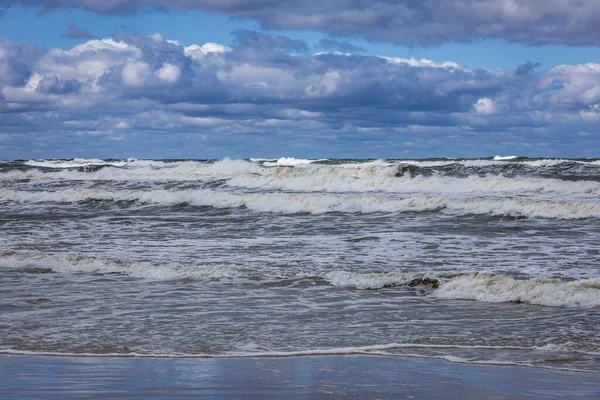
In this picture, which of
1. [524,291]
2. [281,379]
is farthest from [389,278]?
[281,379]

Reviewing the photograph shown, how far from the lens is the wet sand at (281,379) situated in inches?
193

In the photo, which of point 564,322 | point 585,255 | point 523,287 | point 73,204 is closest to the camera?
point 564,322

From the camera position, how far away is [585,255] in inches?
515

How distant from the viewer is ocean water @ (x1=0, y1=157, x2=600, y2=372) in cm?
716

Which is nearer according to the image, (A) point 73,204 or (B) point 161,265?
(B) point 161,265

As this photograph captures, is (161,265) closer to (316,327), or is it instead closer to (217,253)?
(217,253)

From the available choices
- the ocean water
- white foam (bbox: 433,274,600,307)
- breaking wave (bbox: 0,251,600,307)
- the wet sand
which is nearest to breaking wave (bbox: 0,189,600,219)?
the ocean water

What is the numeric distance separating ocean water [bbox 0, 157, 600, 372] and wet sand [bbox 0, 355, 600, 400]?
418 millimetres

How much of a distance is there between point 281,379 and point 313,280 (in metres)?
5.44

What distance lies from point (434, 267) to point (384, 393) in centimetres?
724

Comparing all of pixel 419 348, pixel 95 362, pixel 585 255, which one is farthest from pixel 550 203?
pixel 95 362

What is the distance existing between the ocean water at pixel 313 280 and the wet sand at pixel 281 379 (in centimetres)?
42

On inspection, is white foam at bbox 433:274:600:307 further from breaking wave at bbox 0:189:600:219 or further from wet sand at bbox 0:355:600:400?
breaking wave at bbox 0:189:600:219

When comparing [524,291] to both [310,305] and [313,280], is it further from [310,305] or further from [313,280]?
[313,280]
